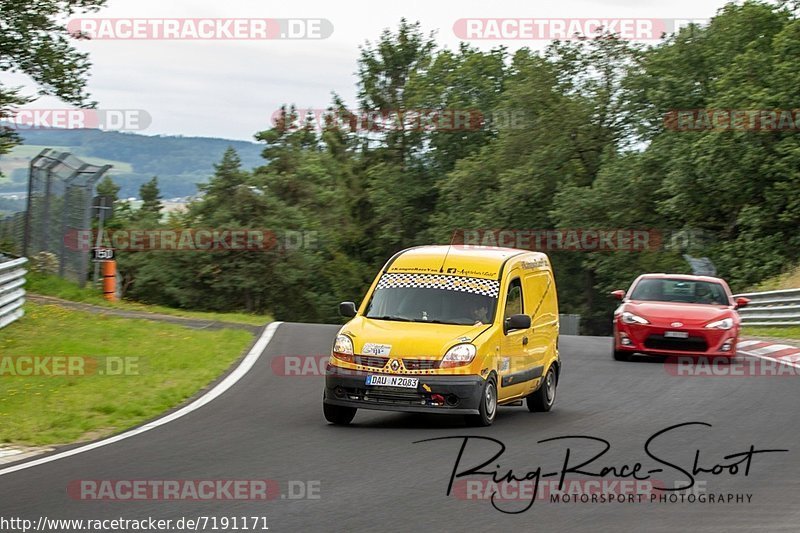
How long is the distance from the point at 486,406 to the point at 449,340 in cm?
76

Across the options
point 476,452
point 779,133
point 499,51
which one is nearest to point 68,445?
point 476,452

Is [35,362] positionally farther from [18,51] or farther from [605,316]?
[605,316]

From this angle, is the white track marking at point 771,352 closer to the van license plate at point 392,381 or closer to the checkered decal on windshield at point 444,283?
the checkered decal on windshield at point 444,283

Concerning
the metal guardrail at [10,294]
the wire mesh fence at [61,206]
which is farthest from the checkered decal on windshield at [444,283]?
the wire mesh fence at [61,206]

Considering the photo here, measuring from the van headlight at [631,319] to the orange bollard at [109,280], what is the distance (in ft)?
42.9

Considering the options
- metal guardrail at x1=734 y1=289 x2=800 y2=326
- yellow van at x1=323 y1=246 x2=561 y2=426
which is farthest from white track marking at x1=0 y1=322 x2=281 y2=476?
metal guardrail at x1=734 y1=289 x2=800 y2=326

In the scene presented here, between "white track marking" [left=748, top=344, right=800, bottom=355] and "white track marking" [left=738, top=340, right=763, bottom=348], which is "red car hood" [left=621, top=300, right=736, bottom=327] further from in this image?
"white track marking" [left=738, top=340, right=763, bottom=348]

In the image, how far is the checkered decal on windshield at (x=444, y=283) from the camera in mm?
13102

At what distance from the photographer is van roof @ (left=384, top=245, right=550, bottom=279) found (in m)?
13.3

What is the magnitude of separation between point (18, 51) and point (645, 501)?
26489 mm

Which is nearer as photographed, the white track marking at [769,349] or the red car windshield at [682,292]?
the red car windshield at [682,292]

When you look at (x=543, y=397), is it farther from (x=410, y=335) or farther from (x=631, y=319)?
(x=631, y=319)

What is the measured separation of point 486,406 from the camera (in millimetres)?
12250

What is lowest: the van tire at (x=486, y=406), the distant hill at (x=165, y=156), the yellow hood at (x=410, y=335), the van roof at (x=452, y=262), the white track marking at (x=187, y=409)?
the white track marking at (x=187, y=409)
